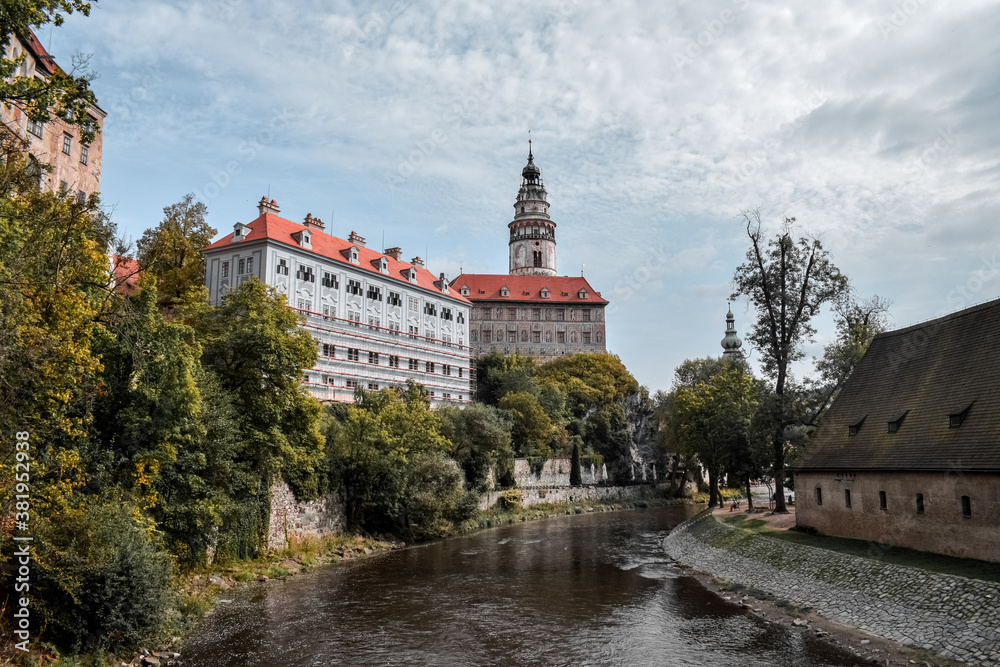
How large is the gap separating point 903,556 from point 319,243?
143 feet

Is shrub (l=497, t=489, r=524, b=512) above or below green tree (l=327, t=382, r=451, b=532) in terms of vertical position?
below

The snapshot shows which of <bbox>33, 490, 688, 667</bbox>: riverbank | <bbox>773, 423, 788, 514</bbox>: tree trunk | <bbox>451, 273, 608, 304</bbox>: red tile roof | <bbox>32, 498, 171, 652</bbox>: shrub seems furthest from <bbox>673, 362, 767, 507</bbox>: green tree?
<bbox>451, 273, 608, 304</bbox>: red tile roof

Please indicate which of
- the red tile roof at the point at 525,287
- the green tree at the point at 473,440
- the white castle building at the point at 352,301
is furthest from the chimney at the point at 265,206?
A: the red tile roof at the point at 525,287

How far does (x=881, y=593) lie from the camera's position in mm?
18062

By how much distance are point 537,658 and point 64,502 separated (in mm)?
10888

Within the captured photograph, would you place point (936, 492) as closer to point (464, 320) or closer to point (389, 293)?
point (389, 293)

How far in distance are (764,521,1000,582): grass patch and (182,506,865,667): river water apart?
3.87 m

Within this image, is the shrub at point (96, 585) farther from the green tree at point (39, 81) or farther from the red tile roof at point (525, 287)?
the red tile roof at point (525, 287)

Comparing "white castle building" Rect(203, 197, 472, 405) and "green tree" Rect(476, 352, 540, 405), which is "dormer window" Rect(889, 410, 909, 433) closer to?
"white castle building" Rect(203, 197, 472, 405)

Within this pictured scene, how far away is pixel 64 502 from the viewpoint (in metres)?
14.1

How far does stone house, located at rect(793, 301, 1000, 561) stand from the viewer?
18.9m

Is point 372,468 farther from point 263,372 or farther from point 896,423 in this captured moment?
point 896,423

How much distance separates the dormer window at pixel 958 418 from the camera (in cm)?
2031

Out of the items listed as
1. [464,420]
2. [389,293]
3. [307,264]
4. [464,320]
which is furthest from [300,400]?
[464,320]
